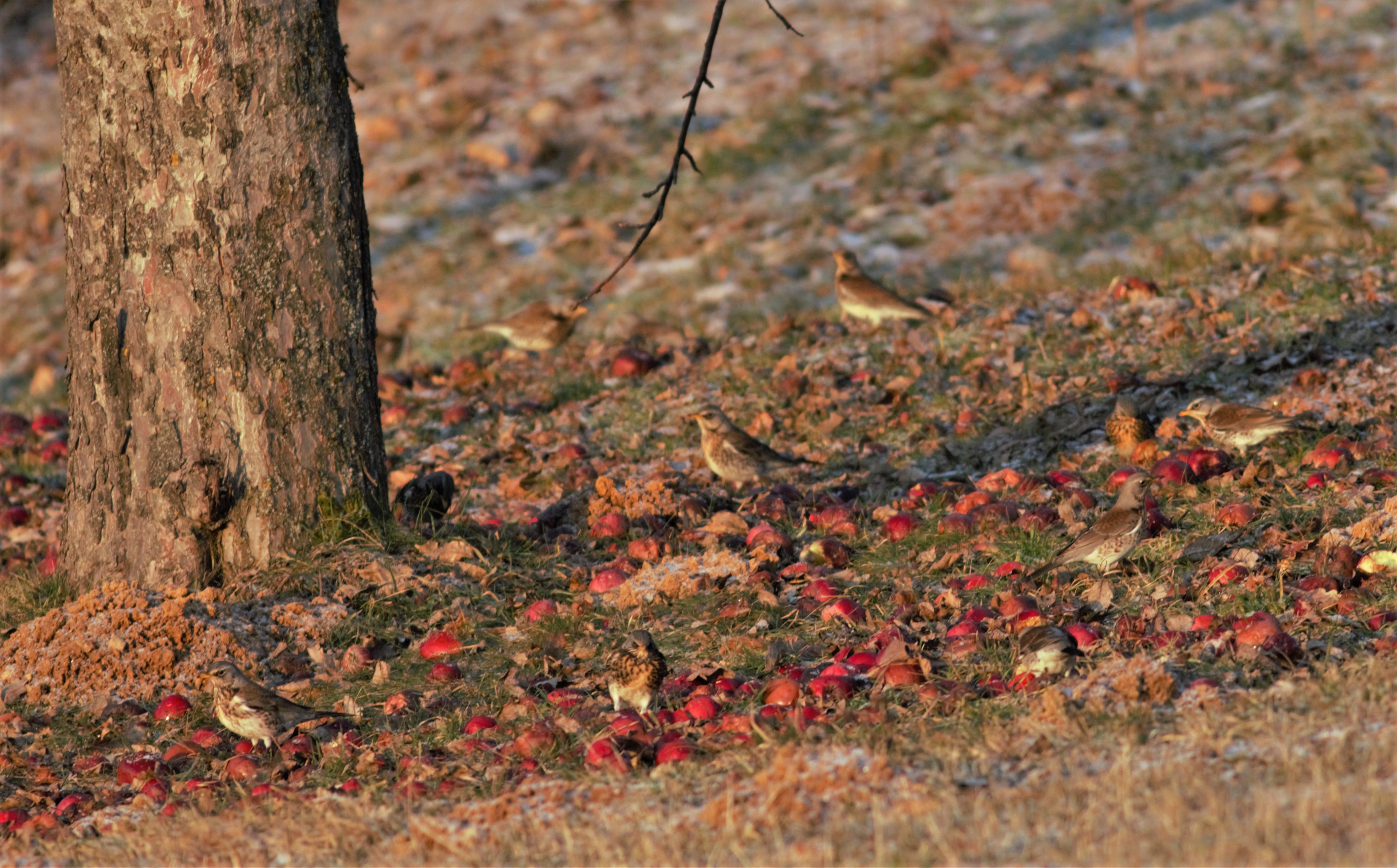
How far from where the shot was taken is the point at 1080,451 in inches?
313

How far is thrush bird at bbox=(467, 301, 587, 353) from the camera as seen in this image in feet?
35.2

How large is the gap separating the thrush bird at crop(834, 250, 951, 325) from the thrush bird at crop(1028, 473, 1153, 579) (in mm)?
3897

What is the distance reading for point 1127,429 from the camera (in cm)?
Result: 780

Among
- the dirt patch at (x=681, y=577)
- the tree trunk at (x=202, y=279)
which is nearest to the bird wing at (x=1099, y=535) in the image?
the dirt patch at (x=681, y=577)

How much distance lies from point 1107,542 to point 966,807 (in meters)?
2.28

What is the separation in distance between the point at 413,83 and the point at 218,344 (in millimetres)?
11770

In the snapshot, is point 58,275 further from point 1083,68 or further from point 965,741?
point 965,741

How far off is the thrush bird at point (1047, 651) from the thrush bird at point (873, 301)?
4963 millimetres

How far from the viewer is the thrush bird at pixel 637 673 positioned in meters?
5.28

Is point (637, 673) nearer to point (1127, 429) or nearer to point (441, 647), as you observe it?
point (441, 647)

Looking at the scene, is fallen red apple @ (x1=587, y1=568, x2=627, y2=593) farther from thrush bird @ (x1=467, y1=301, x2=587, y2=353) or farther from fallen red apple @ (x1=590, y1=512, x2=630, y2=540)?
thrush bird @ (x1=467, y1=301, x2=587, y2=353)

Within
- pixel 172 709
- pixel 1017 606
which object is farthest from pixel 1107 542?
pixel 172 709

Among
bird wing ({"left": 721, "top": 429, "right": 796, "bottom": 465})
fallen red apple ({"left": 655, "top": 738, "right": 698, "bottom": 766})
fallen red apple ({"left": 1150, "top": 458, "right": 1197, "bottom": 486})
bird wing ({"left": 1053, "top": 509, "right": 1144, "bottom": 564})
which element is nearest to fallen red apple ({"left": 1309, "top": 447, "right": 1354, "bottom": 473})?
fallen red apple ({"left": 1150, "top": 458, "right": 1197, "bottom": 486})

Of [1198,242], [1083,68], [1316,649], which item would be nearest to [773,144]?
[1083,68]
